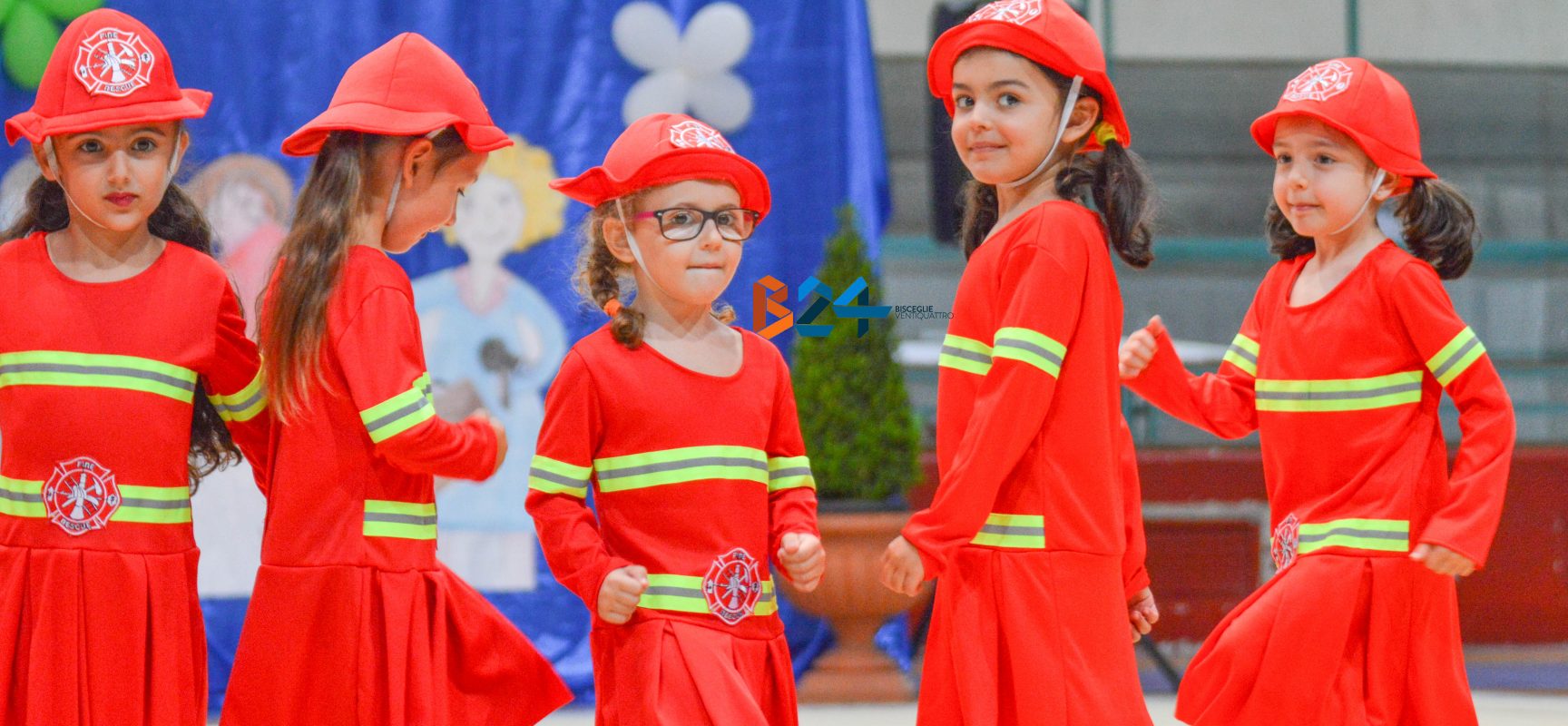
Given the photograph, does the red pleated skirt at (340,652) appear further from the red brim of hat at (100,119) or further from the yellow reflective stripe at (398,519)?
the red brim of hat at (100,119)

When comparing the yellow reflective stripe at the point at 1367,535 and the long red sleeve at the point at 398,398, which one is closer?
the long red sleeve at the point at 398,398

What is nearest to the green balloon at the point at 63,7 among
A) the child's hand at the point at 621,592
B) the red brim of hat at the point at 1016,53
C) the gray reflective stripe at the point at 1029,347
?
the red brim of hat at the point at 1016,53

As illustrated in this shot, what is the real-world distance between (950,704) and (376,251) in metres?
1.22

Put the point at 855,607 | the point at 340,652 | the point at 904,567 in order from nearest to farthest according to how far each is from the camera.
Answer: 1. the point at 904,567
2. the point at 340,652
3. the point at 855,607

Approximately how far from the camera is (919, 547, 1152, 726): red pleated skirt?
252 cm

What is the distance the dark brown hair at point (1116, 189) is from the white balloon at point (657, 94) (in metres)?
2.65

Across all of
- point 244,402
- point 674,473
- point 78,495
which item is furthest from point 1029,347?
point 78,495

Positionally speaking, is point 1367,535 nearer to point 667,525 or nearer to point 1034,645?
point 1034,645

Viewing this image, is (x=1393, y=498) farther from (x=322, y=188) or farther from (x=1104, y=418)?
(x=322, y=188)

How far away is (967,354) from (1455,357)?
0.97 m

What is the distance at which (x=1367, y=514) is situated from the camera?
296 cm

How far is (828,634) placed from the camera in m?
5.41

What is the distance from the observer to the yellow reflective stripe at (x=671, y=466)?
2633mm

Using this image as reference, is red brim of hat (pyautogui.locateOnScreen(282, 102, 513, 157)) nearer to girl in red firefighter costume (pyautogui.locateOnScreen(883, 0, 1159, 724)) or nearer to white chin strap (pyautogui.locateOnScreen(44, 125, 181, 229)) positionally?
white chin strap (pyautogui.locateOnScreen(44, 125, 181, 229))
